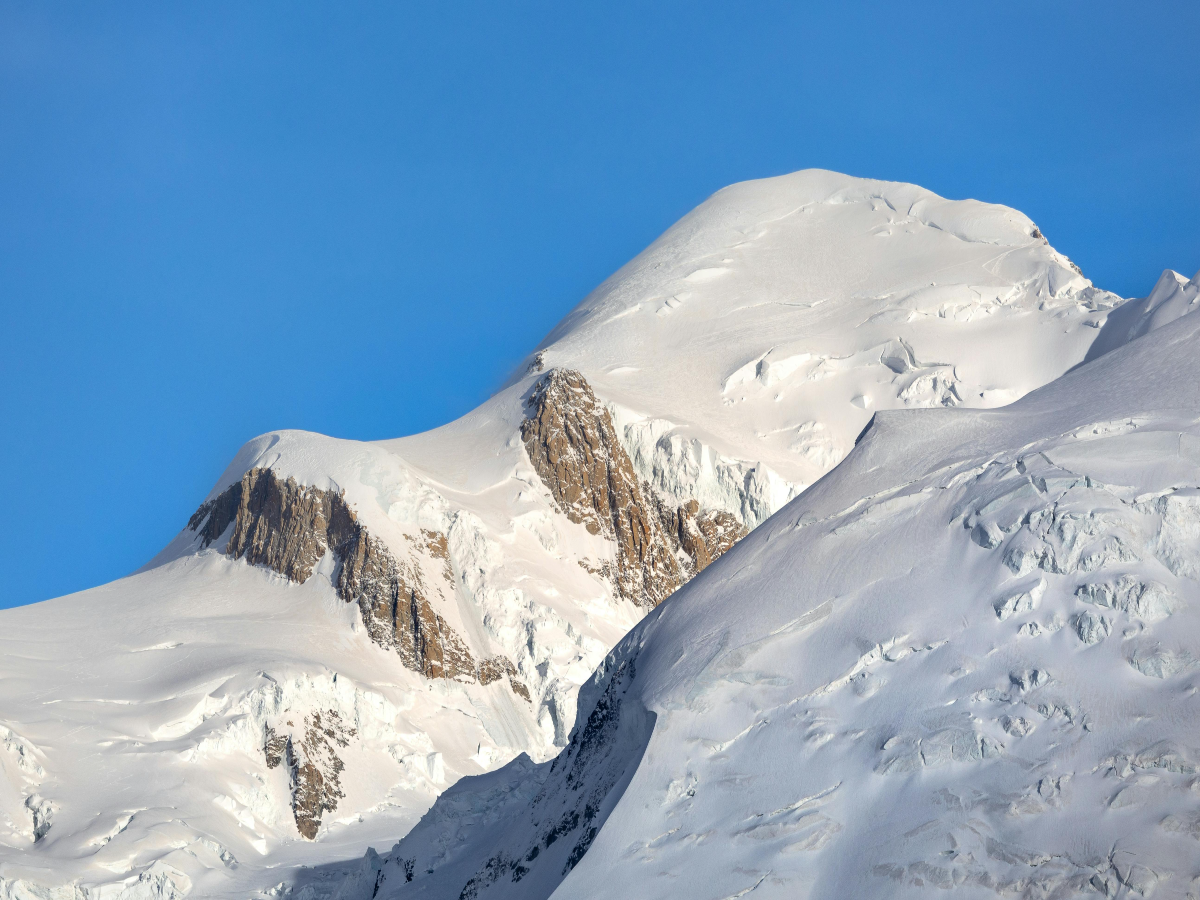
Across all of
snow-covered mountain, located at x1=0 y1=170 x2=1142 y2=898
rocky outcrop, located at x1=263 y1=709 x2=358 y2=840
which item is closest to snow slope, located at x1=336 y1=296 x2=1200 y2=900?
snow-covered mountain, located at x1=0 y1=170 x2=1142 y2=898

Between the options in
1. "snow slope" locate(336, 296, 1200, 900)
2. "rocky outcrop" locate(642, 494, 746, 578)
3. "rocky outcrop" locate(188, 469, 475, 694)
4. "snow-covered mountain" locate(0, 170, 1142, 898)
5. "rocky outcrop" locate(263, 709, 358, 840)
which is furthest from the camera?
"rocky outcrop" locate(642, 494, 746, 578)

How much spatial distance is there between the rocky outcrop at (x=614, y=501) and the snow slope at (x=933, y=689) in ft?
165

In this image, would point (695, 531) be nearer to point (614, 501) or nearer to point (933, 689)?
point (614, 501)

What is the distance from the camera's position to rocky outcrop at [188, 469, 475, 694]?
A: 221ft

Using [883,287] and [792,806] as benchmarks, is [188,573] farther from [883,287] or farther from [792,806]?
[792,806]

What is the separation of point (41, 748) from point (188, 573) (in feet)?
70.3

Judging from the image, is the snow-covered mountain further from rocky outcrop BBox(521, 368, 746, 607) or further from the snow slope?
the snow slope

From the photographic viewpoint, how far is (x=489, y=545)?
7275 centimetres

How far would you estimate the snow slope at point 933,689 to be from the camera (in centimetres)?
1929

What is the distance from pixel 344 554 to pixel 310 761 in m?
15.7

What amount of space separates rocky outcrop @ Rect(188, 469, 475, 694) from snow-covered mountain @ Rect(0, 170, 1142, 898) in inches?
5.5

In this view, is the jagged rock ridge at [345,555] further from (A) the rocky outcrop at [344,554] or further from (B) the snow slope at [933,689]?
(B) the snow slope at [933,689]

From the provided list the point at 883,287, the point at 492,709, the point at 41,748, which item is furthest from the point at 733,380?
the point at 41,748

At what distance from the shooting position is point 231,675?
193 feet
